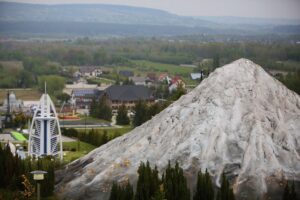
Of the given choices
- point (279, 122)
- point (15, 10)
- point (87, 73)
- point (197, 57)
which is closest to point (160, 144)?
point (279, 122)

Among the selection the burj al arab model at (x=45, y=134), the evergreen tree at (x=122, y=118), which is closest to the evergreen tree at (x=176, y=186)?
the burj al arab model at (x=45, y=134)

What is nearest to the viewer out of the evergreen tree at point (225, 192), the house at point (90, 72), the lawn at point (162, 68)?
the evergreen tree at point (225, 192)

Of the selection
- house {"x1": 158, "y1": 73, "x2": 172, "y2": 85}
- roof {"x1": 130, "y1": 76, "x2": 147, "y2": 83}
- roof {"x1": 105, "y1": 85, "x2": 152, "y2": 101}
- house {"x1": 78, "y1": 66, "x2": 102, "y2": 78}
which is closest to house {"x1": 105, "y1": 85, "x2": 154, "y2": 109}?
roof {"x1": 105, "y1": 85, "x2": 152, "y2": 101}

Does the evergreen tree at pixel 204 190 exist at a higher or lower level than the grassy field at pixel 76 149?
higher

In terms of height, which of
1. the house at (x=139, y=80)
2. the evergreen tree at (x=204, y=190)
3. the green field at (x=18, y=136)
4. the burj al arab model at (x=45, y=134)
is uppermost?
the evergreen tree at (x=204, y=190)

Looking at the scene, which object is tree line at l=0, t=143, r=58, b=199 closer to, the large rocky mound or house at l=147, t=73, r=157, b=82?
the large rocky mound

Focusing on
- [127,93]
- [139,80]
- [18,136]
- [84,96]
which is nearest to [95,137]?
[18,136]

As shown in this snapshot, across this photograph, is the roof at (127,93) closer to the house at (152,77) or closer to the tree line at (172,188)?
the house at (152,77)
